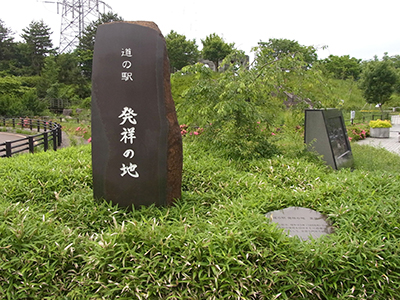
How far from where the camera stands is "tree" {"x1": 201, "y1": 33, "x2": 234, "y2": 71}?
28675 millimetres

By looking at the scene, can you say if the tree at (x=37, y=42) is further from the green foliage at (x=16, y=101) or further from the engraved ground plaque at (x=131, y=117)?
the engraved ground plaque at (x=131, y=117)

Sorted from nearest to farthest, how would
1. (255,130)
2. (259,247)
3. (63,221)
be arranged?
(259,247)
(63,221)
(255,130)

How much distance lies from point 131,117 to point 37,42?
3599cm

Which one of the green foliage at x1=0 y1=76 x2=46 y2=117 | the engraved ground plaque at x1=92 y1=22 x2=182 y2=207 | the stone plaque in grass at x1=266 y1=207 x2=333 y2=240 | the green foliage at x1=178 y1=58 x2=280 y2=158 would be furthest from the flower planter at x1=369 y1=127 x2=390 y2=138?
the green foliage at x1=0 y1=76 x2=46 y2=117

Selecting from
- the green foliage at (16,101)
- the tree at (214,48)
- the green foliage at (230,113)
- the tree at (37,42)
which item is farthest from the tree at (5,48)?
the green foliage at (230,113)

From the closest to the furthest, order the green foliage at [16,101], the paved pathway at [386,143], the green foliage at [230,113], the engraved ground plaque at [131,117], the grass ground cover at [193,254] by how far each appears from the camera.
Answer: the grass ground cover at [193,254] < the engraved ground plaque at [131,117] < the green foliage at [230,113] < the paved pathway at [386,143] < the green foliage at [16,101]

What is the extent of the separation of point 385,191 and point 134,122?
2988mm

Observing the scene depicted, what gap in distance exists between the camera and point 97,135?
3.28 m

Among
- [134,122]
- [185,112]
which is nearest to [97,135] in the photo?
[134,122]

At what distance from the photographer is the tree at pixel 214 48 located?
28.7 m

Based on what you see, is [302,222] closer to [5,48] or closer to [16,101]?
[16,101]

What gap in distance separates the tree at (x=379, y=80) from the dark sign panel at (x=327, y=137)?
21.3m

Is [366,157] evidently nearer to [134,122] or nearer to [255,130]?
[255,130]

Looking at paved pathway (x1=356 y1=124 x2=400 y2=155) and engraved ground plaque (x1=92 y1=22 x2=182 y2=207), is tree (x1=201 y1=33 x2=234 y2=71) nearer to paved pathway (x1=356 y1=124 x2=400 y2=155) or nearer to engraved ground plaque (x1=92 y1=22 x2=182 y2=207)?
paved pathway (x1=356 y1=124 x2=400 y2=155)
